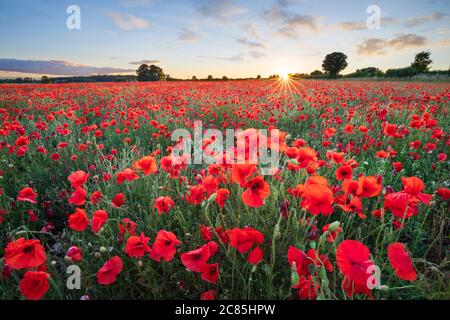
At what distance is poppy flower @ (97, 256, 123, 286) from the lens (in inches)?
55.8

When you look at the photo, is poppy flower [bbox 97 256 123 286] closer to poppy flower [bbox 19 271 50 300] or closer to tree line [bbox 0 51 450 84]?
poppy flower [bbox 19 271 50 300]

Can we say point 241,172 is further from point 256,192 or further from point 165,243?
point 165,243

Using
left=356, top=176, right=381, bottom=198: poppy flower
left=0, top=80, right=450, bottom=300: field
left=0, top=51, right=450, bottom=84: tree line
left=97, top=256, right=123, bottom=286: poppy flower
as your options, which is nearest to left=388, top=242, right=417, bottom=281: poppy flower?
left=0, top=80, right=450, bottom=300: field

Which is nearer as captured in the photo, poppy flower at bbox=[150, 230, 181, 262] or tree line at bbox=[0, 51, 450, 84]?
poppy flower at bbox=[150, 230, 181, 262]

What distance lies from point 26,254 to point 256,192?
1092mm

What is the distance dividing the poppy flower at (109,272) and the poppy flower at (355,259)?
3.34 ft

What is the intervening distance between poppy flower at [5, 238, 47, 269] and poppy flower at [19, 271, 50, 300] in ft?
0.14

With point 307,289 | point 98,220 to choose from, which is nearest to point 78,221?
point 98,220

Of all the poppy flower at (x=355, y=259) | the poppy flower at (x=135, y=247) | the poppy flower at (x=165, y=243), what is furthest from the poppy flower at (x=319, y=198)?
the poppy flower at (x=135, y=247)

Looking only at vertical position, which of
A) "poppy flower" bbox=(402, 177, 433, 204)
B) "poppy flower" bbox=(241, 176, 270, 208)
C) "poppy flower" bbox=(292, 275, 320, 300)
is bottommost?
"poppy flower" bbox=(292, 275, 320, 300)

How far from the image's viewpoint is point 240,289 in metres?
1.72

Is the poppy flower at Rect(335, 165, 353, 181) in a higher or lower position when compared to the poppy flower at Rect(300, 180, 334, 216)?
higher
